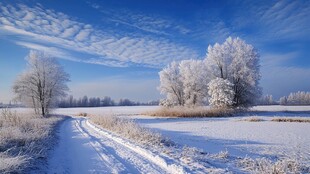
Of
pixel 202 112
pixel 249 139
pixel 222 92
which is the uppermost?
pixel 222 92

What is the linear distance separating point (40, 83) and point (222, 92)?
99.6 ft

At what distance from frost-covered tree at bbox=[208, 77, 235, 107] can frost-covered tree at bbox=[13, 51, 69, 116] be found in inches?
1043

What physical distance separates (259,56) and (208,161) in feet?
147

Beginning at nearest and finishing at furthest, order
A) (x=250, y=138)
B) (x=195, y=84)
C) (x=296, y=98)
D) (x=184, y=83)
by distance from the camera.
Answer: (x=250, y=138), (x=195, y=84), (x=184, y=83), (x=296, y=98)

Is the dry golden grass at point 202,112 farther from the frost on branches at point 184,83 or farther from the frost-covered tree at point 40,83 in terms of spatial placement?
the frost-covered tree at point 40,83

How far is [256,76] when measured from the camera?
155ft

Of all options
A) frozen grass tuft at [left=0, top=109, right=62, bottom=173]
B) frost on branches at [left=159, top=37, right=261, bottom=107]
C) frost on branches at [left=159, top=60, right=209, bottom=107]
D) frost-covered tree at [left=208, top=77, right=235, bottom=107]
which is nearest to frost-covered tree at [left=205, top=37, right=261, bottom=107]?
frost on branches at [left=159, top=37, right=261, bottom=107]

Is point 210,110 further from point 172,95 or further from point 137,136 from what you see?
point 137,136

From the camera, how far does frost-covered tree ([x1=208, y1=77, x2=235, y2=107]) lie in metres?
45.2

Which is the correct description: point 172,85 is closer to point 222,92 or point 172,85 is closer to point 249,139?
point 222,92

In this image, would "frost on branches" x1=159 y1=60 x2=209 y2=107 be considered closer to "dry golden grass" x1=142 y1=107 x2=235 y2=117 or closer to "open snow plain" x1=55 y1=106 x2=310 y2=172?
"dry golden grass" x1=142 y1=107 x2=235 y2=117

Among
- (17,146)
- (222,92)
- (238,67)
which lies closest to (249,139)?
(17,146)

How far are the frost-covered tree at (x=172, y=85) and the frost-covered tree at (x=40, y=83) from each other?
22.7 m

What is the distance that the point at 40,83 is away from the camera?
4447cm
